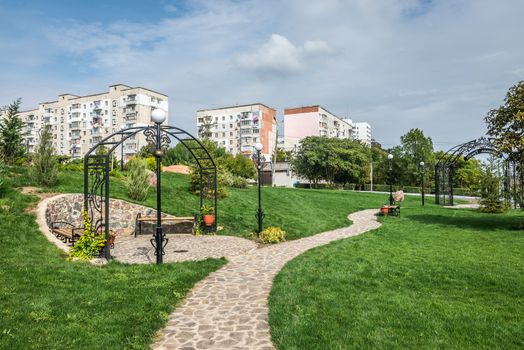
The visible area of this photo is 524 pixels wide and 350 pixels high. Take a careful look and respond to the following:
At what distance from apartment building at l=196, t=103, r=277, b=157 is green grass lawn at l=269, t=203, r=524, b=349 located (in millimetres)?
65777

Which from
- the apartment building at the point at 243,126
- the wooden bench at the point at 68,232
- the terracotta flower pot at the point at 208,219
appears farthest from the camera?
the apartment building at the point at 243,126

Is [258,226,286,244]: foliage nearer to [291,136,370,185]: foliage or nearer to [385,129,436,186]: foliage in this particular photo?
[291,136,370,185]: foliage

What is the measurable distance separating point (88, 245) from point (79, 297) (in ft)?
11.2

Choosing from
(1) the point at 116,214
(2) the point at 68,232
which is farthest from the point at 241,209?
(2) the point at 68,232

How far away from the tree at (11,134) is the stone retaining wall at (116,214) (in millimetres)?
10248

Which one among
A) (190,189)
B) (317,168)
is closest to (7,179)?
(190,189)

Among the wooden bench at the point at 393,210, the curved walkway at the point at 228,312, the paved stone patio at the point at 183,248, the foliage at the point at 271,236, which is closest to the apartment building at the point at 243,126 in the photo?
the wooden bench at the point at 393,210

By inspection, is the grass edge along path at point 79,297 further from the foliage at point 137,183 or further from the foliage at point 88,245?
the foliage at point 137,183

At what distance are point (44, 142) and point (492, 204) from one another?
995 inches

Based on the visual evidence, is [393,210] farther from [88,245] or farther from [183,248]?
[88,245]

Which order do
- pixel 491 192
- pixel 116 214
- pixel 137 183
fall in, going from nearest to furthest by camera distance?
pixel 116 214 → pixel 137 183 → pixel 491 192

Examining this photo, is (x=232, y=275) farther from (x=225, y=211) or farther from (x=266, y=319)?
(x=225, y=211)

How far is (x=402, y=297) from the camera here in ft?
20.4

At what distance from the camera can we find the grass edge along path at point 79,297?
4559 millimetres
